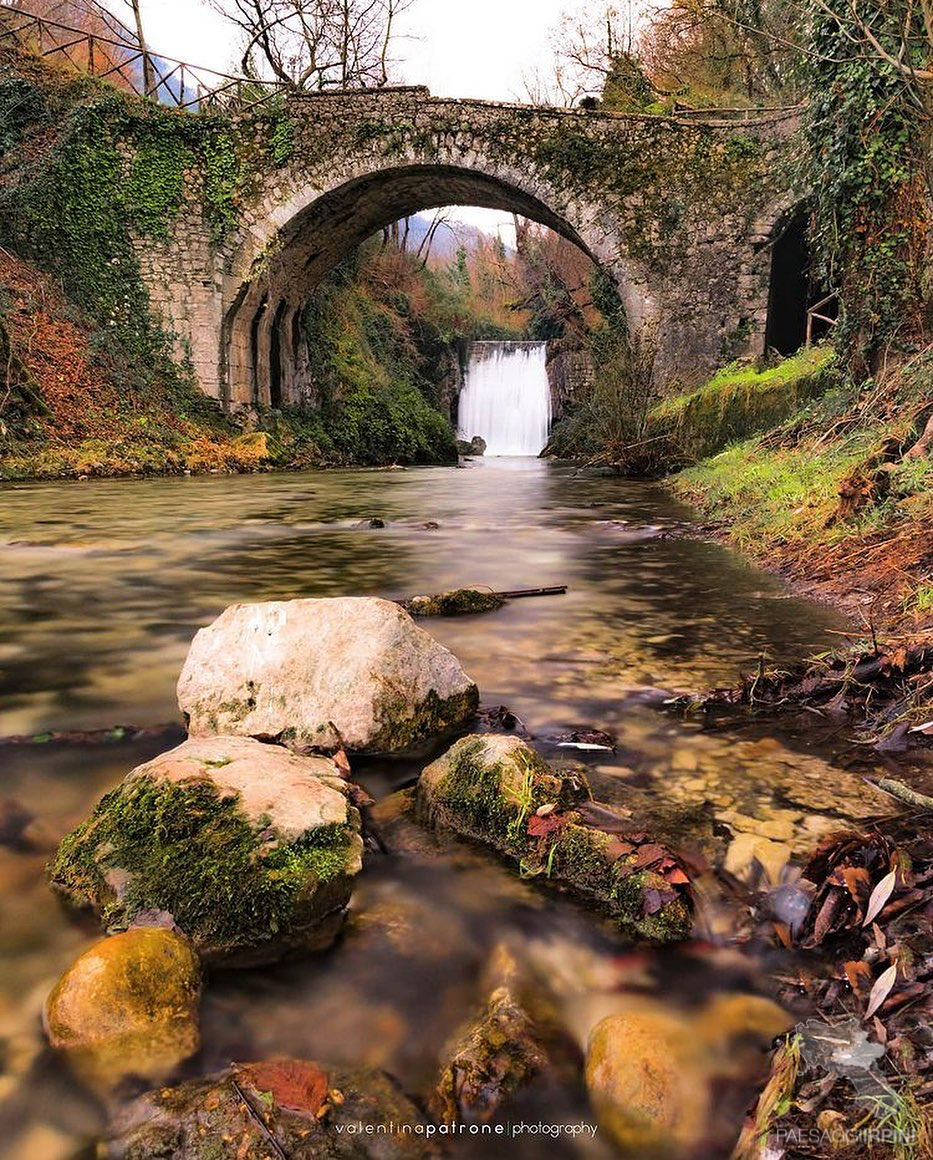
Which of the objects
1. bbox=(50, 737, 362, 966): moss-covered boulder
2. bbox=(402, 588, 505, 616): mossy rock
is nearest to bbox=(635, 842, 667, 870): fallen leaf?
bbox=(50, 737, 362, 966): moss-covered boulder

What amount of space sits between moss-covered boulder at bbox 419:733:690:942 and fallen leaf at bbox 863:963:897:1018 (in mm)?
313

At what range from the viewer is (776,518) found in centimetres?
509

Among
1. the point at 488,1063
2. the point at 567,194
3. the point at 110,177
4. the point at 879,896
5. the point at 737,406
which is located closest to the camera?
the point at 488,1063

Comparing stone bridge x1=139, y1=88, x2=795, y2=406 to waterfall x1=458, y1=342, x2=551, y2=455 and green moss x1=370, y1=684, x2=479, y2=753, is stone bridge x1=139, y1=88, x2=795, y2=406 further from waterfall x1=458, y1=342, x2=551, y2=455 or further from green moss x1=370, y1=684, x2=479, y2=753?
green moss x1=370, y1=684, x2=479, y2=753

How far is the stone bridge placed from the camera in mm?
13281

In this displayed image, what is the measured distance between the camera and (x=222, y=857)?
140 centimetres

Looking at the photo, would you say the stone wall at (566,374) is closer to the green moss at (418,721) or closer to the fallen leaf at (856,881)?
the green moss at (418,721)

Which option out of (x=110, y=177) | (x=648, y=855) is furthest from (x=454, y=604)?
(x=110, y=177)

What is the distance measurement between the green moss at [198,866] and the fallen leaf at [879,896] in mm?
879

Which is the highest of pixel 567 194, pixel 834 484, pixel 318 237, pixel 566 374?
pixel 567 194

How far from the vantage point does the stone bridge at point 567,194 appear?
43.6ft

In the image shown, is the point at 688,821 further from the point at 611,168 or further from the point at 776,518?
the point at 611,168

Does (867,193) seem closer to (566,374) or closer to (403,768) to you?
(403,768)

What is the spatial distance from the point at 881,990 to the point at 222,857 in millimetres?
1044
